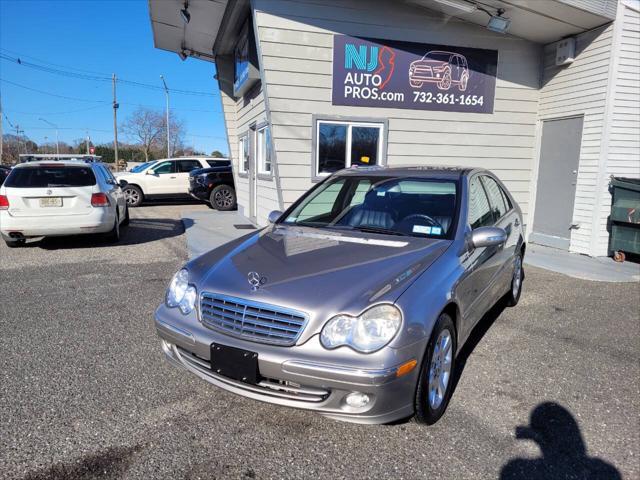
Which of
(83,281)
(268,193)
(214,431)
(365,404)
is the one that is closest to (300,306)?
(365,404)

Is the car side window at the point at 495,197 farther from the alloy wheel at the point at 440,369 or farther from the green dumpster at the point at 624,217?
the green dumpster at the point at 624,217

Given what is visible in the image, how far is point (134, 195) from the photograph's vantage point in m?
15.8

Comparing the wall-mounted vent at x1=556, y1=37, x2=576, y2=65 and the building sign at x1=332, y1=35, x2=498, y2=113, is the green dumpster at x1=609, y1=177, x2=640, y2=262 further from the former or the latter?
the building sign at x1=332, y1=35, x2=498, y2=113

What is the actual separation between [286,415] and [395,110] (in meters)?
6.57

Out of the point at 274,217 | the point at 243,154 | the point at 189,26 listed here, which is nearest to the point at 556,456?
the point at 274,217

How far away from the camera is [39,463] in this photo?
7.88 ft

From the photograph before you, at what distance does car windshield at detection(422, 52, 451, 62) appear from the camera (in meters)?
8.25

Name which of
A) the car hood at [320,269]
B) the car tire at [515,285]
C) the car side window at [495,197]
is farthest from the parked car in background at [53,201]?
the car tire at [515,285]

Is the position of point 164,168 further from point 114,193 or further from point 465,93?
point 465,93

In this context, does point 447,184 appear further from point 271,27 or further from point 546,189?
point 546,189

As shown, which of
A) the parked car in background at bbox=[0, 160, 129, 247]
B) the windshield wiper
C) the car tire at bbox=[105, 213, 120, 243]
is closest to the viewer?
the windshield wiper

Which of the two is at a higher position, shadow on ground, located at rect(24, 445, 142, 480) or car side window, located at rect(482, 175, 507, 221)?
car side window, located at rect(482, 175, 507, 221)

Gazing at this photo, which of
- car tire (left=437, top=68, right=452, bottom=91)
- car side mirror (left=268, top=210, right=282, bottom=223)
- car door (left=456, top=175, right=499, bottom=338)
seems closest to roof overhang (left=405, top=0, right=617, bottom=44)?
car tire (left=437, top=68, right=452, bottom=91)

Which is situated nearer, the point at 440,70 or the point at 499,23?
the point at 499,23
